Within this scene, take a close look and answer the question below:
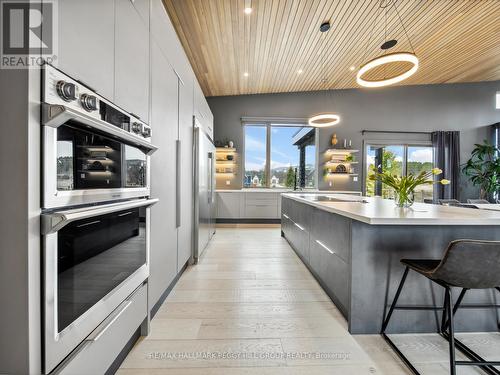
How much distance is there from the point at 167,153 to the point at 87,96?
1090mm

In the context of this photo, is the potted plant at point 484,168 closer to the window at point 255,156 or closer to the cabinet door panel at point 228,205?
the window at point 255,156

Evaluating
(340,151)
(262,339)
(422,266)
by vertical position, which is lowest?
(262,339)

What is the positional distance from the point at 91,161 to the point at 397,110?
25.3ft

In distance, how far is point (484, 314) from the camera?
1718 mm

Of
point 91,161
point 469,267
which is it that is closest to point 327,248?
point 469,267

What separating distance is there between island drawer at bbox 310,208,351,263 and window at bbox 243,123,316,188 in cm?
409

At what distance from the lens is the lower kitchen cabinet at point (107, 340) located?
0.91 m

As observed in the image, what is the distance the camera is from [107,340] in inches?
44.2

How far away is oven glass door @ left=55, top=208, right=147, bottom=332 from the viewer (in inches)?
33.7

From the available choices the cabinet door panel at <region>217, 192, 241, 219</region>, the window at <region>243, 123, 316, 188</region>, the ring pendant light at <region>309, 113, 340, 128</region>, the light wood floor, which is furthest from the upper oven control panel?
the window at <region>243, 123, 316, 188</region>

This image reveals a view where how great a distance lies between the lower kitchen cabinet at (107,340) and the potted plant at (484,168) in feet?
27.4

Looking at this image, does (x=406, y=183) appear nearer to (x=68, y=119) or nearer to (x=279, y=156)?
(x=68, y=119)

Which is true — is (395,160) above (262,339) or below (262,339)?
above

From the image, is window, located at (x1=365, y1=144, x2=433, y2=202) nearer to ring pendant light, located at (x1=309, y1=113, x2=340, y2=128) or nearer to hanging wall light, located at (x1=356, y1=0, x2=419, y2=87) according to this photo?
ring pendant light, located at (x1=309, y1=113, x2=340, y2=128)
